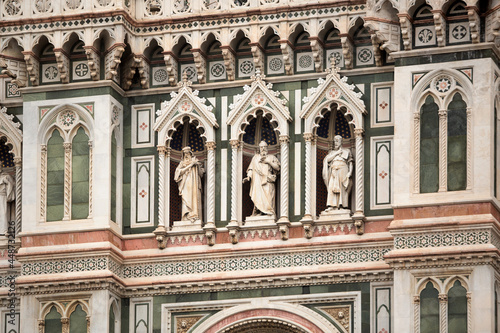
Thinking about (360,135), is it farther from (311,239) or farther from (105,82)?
(105,82)

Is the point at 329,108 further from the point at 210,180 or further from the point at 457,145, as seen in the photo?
the point at 457,145

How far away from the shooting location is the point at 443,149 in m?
32.2

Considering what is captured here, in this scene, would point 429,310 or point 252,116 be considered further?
point 252,116

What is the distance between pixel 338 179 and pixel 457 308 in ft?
10.1

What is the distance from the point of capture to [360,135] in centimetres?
3322

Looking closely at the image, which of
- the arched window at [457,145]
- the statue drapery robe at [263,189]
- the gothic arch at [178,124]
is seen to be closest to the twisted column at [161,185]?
the gothic arch at [178,124]

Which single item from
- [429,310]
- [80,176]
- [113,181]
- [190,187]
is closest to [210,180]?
[190,187]

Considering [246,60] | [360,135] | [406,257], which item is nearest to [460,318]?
[406,257]

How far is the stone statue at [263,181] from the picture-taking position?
33.5 m

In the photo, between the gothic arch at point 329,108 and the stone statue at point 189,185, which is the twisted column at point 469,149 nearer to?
the gothic arch at point 329,108

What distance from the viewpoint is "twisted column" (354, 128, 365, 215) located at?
108ft

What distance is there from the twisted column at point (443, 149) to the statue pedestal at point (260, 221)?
9.52 ft

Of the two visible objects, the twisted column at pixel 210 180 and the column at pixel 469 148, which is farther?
the twisted column at pixel 210 180

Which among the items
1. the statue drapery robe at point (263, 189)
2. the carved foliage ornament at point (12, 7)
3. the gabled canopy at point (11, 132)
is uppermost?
the carved foliage ornament at point (12, 7)
